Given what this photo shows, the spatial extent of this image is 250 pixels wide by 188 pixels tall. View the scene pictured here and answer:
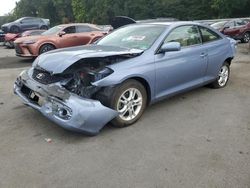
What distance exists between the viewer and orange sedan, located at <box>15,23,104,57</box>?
11.7m

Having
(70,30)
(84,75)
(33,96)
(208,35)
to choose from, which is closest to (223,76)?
(208,35)

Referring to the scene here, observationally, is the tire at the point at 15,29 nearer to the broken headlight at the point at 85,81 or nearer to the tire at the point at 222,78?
the tire at the point at 222,78

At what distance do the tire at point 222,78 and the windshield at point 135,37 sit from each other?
6.43ft

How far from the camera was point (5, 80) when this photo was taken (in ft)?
27.2

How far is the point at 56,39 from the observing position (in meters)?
12.2

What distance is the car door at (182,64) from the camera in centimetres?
506

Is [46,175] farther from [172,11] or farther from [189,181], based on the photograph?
[172,11]

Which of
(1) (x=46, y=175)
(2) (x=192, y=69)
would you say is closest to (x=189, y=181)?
(1) (x=46, y=175)

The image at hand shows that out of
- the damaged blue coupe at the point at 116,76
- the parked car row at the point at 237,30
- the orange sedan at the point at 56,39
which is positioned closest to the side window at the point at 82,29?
the orange sedan at the point at 56,39

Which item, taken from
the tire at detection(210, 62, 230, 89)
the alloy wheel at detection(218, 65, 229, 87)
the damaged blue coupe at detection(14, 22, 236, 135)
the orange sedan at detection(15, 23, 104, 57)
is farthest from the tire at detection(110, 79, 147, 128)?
the orange sedan at detection(15, 23, 104, 57)

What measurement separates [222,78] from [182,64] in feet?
5.89

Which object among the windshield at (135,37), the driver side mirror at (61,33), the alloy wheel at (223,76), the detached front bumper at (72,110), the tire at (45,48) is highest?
the windshield at (135,37)

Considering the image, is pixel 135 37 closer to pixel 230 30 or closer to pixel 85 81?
pixel 85 81

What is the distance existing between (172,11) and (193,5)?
9.59 ft
